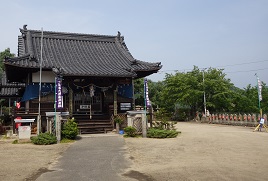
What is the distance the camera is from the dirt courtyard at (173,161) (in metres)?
7.49

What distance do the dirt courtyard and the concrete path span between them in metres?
0.36

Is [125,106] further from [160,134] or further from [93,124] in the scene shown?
[160,134]

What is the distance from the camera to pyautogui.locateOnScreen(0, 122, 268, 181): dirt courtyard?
24.6ft

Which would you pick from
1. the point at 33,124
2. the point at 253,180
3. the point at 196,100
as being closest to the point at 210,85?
the point at 196,100

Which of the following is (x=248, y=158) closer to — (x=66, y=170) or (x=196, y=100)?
(x=66, y=170)

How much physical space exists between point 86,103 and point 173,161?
12.4 metres

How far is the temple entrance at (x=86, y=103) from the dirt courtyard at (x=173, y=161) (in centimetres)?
700

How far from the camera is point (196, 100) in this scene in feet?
125

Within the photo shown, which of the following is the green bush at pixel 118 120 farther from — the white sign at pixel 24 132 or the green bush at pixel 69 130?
the white sign at pixel 24 132

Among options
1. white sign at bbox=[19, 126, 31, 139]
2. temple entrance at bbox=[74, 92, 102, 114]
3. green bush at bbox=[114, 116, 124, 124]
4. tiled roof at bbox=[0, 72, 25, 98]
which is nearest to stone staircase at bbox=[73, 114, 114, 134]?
temple entrance at bbox=[74, 92, 102, 114]

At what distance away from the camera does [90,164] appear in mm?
9148

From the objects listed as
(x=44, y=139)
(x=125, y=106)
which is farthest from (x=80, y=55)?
(x=44, y=139)

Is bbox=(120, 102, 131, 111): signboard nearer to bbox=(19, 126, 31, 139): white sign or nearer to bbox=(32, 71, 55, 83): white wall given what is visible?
bbox=(32, 71, 55, 83): white wall

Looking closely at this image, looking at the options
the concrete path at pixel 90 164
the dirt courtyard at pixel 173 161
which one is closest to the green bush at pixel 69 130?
the dirt courtyard at pixel 173 161
